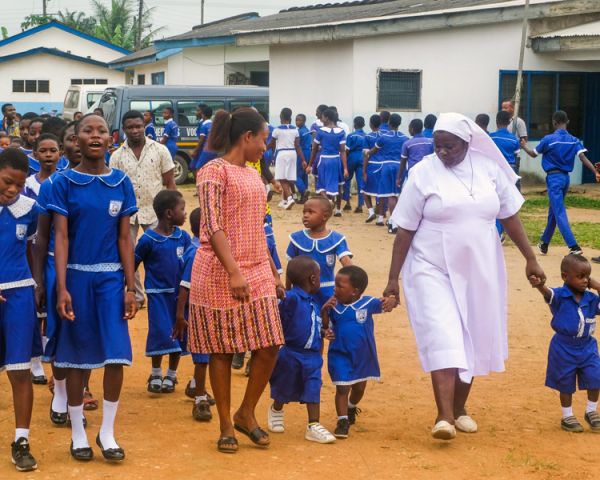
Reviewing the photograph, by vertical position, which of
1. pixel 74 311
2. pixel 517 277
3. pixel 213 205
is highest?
pixel 213 205

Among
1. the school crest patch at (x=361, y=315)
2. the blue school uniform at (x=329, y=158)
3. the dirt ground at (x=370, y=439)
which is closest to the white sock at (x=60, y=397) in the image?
the dirt ground at (x=370, y=439)

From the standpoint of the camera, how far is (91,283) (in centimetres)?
561

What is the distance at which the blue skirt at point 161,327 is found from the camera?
23.4ft

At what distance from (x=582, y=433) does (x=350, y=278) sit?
1.71 metres

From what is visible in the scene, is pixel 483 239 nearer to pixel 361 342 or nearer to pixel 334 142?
pixel 361 342

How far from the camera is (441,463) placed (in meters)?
5.79

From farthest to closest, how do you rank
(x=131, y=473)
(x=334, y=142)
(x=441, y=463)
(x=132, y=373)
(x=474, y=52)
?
(x=474, y=52), (x=334, y=142), (x=132, y=373), (x=441, y=463), (x=131, y=473)

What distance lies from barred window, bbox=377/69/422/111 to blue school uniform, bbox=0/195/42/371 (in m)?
16.2

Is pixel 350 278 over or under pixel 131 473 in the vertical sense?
over

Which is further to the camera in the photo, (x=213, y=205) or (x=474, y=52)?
(x=474, y=52)

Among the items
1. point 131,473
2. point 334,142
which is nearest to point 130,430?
point 131,473

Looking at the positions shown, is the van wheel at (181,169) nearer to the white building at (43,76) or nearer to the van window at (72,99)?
the van window at (72,99)

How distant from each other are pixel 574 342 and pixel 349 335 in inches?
56.2

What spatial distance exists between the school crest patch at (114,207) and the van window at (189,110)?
18.6 meters
